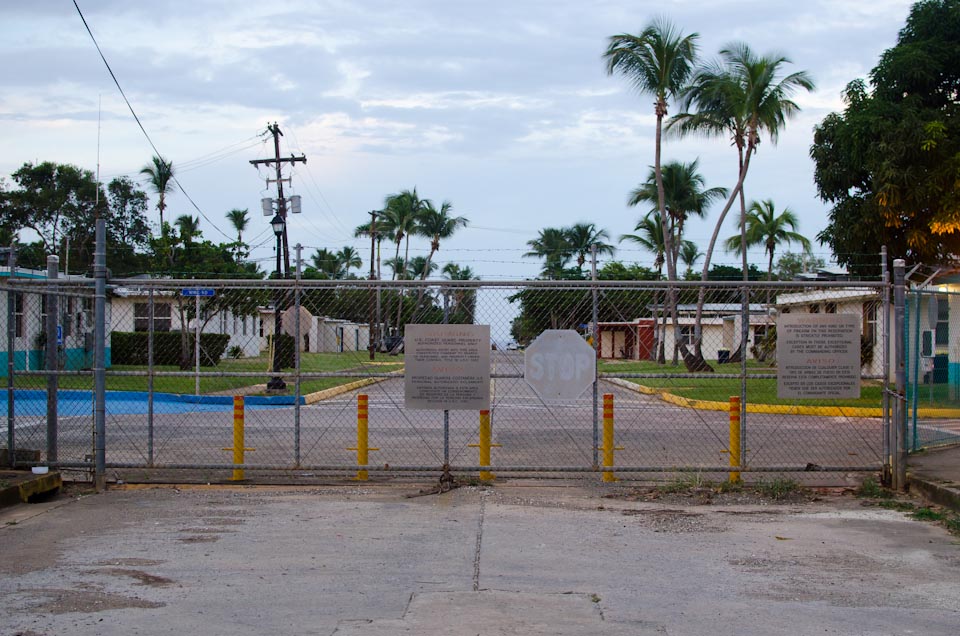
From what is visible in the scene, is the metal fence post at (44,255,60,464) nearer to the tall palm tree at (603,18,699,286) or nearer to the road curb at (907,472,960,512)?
the road curb at (907,472,960,512)

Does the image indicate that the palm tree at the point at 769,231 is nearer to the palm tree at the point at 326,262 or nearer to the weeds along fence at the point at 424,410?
the weeds along fence at the point at 424,410

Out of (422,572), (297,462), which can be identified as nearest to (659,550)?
(422,572)

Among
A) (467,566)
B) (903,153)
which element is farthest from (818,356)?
(903,153)

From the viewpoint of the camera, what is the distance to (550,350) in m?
10.5

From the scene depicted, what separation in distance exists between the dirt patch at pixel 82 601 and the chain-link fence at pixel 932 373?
30.7ft

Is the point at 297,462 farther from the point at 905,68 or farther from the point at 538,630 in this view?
the point at 905,68

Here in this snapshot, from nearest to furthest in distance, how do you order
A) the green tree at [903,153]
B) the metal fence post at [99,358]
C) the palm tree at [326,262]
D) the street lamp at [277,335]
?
the metal fence post at [99,358] → the green tree at [903,153] → the street lamp at [277,335] → the palm tree at [326,262]

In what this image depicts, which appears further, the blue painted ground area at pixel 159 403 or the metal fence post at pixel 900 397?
the blue painted ground area at pixel 159 403

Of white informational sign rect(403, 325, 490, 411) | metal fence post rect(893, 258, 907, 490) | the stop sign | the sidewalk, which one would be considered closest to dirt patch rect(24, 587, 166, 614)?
white informational sign rect(403, 325, 490, 411)

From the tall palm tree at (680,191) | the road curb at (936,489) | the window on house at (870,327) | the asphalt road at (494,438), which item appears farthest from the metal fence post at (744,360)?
the tall palm tree at (680,191)

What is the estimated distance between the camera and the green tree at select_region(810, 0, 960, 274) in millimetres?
21438

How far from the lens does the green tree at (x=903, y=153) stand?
70.3 ft

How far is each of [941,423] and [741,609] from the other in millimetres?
14496

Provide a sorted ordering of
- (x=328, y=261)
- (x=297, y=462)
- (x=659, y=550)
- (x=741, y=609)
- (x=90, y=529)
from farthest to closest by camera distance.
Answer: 1. (x=328, y=261)
2. (x=297, y=462)
3. (x=90, y=529)
4. (x=659, y=550)
5. (x=741, y=609)
